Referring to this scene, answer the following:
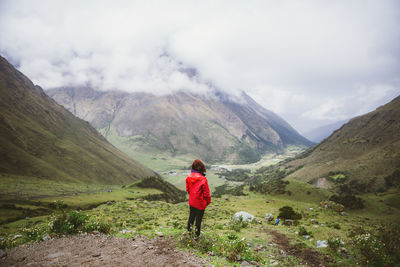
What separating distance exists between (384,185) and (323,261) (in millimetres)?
77318

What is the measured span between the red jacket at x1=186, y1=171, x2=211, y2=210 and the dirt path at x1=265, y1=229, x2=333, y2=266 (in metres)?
6.74

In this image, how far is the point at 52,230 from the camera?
11023mm

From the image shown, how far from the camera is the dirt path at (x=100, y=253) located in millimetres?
7645

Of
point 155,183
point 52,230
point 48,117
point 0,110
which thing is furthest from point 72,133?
point 52,230

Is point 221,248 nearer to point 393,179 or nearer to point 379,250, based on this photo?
point 379,250

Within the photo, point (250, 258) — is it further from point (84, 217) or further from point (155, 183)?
point (155, 183)

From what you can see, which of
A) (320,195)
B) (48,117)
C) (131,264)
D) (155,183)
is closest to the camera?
(131,264)

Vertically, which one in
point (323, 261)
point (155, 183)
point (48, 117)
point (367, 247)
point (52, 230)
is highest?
point (48, 117)

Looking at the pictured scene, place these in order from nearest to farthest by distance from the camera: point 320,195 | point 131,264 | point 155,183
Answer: point 131,264 < point 320,195 < point 155,183

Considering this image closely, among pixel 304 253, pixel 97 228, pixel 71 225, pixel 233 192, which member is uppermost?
pixel 71 225

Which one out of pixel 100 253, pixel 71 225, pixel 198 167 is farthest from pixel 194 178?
pixel 71 225

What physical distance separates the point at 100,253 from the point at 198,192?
532 cm

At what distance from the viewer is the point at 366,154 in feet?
307

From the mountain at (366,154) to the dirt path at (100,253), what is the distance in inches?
3322
